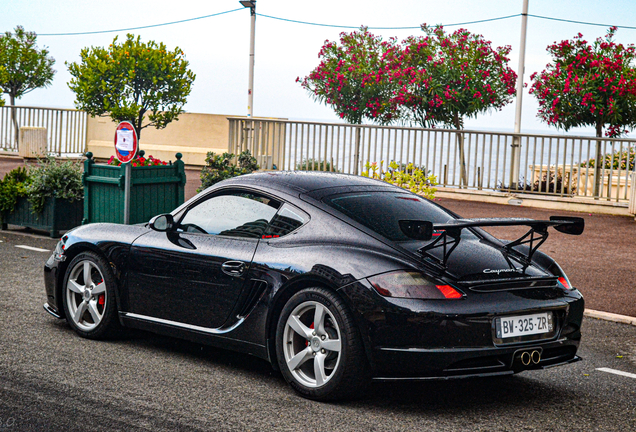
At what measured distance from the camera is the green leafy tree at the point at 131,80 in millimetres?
26703

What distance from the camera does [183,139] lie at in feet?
101

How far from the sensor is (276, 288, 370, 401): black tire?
15.9 feet

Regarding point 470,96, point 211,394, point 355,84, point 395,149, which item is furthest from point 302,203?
point 355,84

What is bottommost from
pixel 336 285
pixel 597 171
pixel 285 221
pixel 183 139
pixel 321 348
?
pixel 321 348

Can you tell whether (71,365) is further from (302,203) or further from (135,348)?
(302,203)

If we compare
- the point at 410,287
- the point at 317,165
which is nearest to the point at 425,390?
the point at 410,287

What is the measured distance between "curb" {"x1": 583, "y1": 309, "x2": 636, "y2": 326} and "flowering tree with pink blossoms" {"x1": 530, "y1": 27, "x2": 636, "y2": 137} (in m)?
17.5

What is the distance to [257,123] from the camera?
70.9 feet

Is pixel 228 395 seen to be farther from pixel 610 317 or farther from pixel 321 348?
pixel 610 317

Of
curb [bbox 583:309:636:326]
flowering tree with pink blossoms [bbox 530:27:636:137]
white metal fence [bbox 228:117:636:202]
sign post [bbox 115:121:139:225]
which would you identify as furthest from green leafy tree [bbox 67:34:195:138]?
curb [bbox 583:309:636:326]

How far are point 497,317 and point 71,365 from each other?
9.27ft

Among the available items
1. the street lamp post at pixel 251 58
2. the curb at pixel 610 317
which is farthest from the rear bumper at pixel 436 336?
the street lamp post at pixel 251 58

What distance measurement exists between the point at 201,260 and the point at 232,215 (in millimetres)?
384

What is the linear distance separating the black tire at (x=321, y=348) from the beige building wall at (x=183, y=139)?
24339mm
